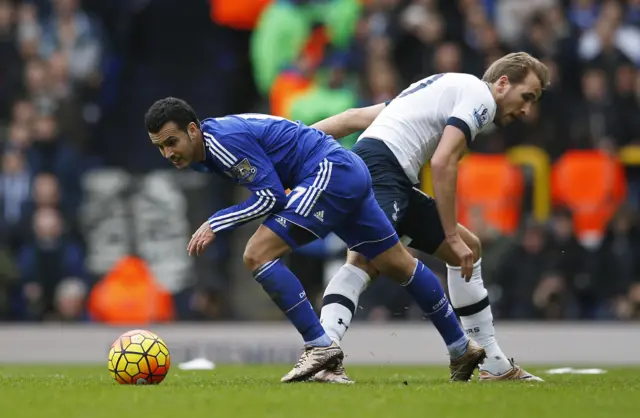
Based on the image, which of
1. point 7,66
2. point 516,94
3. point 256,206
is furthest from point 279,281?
point 7,66

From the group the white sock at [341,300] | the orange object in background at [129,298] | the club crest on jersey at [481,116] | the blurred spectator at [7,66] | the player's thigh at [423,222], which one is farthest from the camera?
the blurred spectator at [7,66]

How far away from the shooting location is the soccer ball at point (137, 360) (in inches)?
290

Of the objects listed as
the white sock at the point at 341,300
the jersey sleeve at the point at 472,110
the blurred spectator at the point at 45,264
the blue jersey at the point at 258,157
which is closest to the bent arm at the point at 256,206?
the blue jersey at the point at 258,157

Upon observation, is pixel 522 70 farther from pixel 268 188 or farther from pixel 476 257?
pixel 268 188

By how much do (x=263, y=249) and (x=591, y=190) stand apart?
7283 mm

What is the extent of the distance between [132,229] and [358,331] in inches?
144

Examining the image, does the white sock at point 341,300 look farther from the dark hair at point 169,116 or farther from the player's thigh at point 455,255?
the dark hair at point 169,116

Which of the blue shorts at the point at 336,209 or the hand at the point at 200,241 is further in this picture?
the blue shorts at the point at 336,209

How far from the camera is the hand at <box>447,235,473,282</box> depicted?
754 cm

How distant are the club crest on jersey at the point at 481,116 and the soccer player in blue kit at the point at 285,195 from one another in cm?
74

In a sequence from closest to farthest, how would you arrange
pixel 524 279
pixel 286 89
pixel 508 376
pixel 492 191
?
1. pixel 508 376
2. pixel 524 279
3. pixel 492 191
4. pixel 286 89

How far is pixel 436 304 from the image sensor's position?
772 centimetres

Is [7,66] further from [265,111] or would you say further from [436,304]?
[436,304]

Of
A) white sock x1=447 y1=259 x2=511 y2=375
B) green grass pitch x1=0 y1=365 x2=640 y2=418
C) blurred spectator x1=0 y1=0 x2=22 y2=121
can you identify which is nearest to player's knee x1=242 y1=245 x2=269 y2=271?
green grass pitch x1=0 y1=365 x2=640 y2=418
